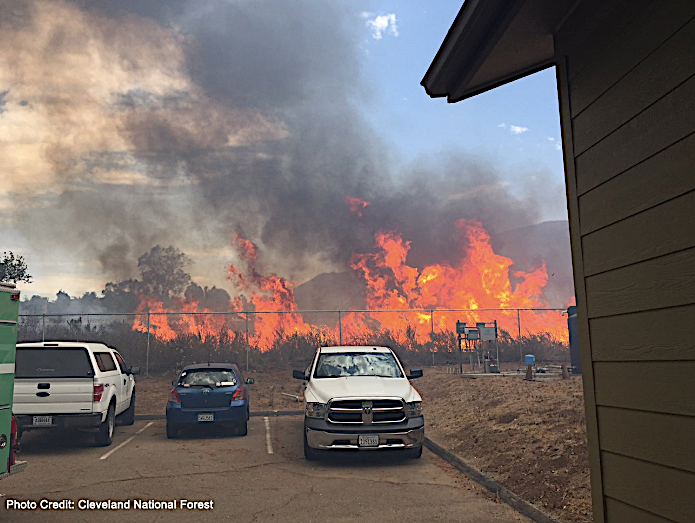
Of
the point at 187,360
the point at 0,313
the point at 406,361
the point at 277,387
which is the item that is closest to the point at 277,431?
the point at 277,387

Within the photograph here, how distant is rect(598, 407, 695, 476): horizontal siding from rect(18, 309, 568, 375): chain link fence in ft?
72.4

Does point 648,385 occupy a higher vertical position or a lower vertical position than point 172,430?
higher

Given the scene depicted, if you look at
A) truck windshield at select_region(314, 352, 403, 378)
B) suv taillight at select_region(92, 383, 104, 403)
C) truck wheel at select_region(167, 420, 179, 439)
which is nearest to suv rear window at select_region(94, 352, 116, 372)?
suv taillight at select_region(92, 383, 104, 403)

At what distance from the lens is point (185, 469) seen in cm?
1020

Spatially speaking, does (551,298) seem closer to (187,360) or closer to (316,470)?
(187,360)

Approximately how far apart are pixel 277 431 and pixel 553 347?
19141 millimetres

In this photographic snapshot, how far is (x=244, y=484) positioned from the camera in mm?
9016

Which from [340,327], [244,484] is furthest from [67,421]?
[340,327]

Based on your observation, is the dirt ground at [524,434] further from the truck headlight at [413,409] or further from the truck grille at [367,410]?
the truck grille at [367,410]

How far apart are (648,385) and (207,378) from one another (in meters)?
11.9

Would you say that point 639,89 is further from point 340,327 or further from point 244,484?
point 340,327

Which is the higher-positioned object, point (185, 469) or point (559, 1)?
point (559, 1)

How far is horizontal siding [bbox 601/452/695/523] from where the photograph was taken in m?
3.03

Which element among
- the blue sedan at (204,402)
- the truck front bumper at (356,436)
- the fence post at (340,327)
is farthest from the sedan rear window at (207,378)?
the fence post at (340,327)
